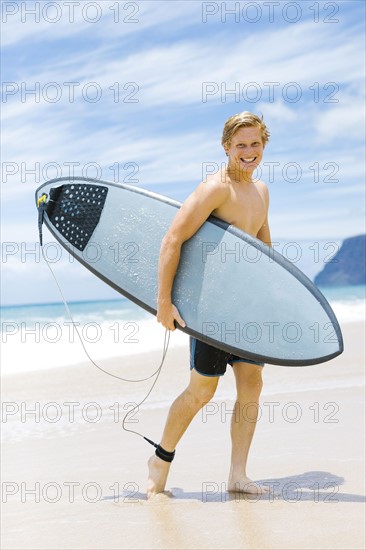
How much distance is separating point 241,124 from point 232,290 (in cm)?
71

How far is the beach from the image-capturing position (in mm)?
2652

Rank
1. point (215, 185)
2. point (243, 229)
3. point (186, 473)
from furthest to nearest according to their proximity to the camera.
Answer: point (186, 473), point (243, 229), point (215, 185)

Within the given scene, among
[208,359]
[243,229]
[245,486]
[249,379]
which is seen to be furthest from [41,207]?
[245,486]

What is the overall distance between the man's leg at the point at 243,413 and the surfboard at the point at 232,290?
0.57 ft

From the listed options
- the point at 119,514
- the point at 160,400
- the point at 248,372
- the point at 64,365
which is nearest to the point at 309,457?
the point at 248,372

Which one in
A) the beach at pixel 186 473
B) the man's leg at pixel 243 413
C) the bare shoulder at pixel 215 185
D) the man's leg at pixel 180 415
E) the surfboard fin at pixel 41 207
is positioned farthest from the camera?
the surfboard fin at pixel 41 207

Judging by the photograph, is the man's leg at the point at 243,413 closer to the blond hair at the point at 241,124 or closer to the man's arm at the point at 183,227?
the man's arm at the point at 183,227

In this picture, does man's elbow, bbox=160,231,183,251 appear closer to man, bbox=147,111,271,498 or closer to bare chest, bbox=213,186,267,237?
man, bbox=147,111,271,498

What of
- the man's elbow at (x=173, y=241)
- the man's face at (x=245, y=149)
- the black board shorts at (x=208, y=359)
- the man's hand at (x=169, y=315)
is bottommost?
the black board shorts at (x=208, y=359)

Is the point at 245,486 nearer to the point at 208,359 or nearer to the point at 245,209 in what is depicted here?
the point at 208,359

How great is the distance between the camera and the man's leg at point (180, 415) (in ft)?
10.4

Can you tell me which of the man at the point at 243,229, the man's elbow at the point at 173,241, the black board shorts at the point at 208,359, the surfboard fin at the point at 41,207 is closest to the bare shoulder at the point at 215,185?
the man at the point at 243,229

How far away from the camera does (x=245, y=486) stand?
318 cm

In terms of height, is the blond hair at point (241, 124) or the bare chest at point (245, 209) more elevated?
the blond hair at point (241, 124)
